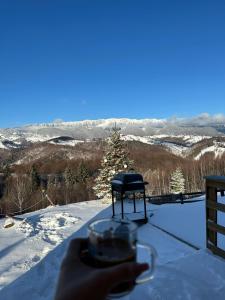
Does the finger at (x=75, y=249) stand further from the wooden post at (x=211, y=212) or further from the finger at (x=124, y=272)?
the wooden post at (x=211, y=212)

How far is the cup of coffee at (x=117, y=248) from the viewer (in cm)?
124

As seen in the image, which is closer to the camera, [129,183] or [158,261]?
[158,261]

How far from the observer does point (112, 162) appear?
24.7 m

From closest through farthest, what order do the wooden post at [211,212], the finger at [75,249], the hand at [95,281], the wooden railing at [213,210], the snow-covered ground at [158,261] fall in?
1. the hand at [95,281]
2. the finger at [75,249]
3. the snow-covered ground at [158,261]
4. the wooden railing at [213,210]
5. the wooden post at [211,212]

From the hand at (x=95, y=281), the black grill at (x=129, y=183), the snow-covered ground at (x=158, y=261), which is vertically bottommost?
the snow-covered ground at (x=158, y=261)

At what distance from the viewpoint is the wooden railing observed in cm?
492

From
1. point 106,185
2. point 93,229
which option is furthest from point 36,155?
point 93,229

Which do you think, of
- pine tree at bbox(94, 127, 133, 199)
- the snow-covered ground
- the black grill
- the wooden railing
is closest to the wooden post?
the wooden railing

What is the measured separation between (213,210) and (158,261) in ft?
5.62

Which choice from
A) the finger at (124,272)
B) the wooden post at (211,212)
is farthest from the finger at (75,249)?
the wooden post at (211,212)

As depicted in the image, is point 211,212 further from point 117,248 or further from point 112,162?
point 112,162

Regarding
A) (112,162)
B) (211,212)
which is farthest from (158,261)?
(112,162)

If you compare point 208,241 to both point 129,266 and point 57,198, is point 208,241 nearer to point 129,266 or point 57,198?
point 129,266

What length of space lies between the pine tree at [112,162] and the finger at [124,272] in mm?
23127
